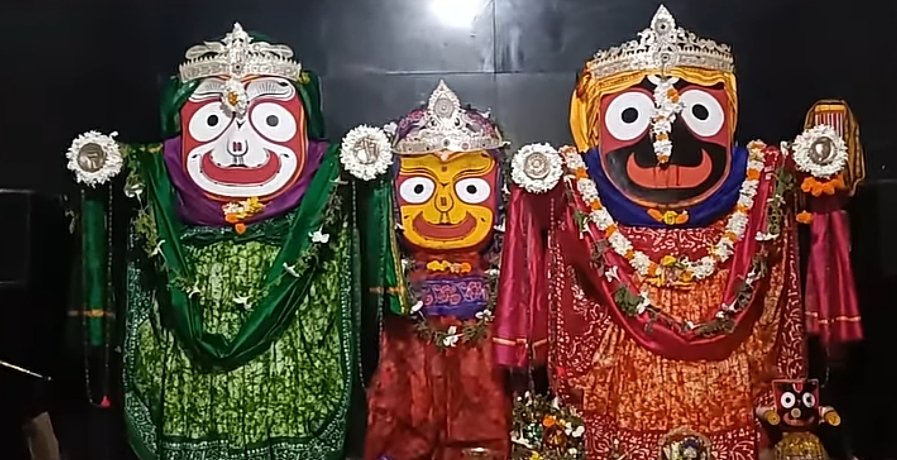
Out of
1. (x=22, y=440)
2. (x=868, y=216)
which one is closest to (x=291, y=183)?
(x=22, y=440)

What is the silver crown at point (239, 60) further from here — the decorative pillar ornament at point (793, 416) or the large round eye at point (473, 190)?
the decorative pillar ornament at point (793, 416)

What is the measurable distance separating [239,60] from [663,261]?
1173 mm

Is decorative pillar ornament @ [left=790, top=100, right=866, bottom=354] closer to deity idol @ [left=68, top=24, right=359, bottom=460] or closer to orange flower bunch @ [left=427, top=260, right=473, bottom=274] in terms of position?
orange flower bunch @ [left=427, top=260, right=473, bottom=274]

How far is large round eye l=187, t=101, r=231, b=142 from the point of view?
271 centimetres

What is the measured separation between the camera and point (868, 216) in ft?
9.57

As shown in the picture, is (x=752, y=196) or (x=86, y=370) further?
(x=86, y=370)

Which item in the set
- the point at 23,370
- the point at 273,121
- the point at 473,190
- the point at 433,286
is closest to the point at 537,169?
the point at 473,190

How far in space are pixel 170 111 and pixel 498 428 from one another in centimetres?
116

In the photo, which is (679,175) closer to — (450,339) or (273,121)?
(450,339)

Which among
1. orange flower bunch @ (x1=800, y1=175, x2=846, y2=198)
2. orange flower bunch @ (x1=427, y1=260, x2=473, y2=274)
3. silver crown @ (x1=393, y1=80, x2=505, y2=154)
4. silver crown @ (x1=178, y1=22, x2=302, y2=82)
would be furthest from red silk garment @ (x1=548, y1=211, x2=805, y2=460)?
silver crown @ (x1=178, y1=22, x2=302, y2=82)

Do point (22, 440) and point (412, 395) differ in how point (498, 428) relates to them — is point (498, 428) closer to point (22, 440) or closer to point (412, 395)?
point (412, 395)

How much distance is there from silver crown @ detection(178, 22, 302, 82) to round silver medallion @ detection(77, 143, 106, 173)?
0.92 feet

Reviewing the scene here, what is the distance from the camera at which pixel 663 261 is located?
264cm

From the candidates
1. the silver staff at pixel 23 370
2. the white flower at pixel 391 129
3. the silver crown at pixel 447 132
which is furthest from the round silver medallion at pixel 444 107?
the silver staff at pixel 23 370
